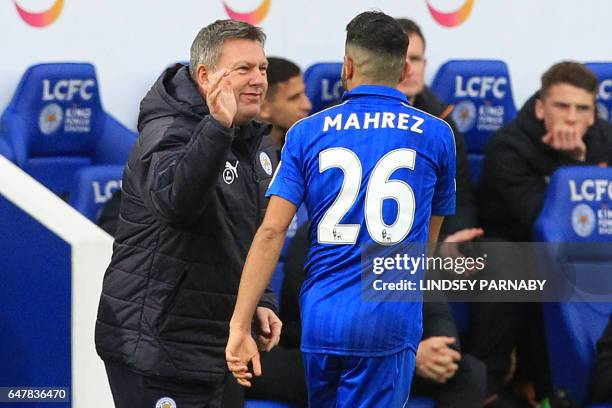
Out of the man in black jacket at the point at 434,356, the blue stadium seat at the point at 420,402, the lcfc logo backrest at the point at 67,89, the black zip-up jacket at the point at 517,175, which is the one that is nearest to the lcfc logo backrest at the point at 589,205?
the black zip-up jacket at the point at 517,175

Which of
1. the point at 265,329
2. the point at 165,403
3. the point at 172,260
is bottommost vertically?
the point at 165,403

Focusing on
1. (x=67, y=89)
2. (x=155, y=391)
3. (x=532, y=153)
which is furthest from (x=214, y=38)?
(x=532, y=153)

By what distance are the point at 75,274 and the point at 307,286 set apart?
0.78 m

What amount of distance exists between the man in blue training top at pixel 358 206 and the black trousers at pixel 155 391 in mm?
146

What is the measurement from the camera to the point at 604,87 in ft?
24.2

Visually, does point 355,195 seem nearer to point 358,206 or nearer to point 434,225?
point 358,206

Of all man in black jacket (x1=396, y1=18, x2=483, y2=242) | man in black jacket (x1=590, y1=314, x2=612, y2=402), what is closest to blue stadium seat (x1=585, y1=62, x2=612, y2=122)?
man in black jacket (x1=396, y1=18, x2=483, y2=242)

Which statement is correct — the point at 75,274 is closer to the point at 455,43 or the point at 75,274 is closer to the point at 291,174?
the point at 291,174

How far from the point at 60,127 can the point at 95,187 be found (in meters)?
0.60

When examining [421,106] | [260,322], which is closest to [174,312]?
[260,322]

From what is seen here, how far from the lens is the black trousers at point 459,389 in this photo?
552 cm

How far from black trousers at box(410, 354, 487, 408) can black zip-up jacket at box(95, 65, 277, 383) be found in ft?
5.76

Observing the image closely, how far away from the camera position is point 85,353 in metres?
4.41

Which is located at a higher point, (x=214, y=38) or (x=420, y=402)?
(x=214, y=38)
